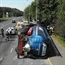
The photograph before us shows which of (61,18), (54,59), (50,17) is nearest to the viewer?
(54,59)

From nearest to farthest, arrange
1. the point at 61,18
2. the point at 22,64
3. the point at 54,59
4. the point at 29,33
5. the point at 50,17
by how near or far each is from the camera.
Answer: the point at 22,64, the point at 54,59, the point at 29,33, the point at 61,18, the point at 50,17

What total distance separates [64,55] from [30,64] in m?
4.17

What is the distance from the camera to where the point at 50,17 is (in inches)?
1747

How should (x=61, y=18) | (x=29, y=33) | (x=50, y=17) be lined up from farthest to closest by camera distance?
(x=50, y=17) < (x=61, y=18) < (x=29, y=33)

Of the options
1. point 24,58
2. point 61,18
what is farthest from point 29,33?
point 61,18

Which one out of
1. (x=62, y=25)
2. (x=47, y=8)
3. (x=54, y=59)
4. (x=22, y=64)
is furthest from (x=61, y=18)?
(x=47, y=8)

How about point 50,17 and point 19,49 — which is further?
point 50,17

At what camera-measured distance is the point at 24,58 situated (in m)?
18.5

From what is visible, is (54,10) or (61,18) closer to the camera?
(61,18)

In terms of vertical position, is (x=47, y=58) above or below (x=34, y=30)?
below

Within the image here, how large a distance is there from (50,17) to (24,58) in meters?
26.5

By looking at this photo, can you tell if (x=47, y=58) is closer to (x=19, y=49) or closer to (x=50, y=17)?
(x=19, y=49)

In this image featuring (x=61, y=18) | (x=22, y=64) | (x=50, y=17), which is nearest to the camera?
(x=22, y=64)

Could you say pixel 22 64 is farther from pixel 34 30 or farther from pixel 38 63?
pixel 34 30
